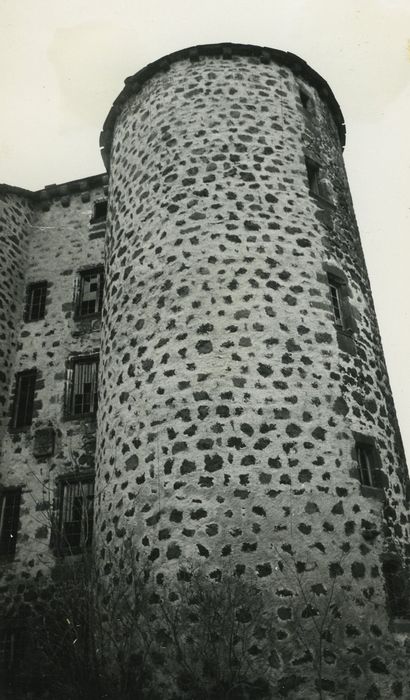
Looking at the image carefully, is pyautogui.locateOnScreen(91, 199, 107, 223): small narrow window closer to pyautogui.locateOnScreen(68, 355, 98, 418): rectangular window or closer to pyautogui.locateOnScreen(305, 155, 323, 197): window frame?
pyautogui.locateOnScreen(68, 355, 98, 418): rectangular window

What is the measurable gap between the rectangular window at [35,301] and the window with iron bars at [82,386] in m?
1.84

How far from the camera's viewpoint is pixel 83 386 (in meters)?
14.9

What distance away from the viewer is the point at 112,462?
11.2m

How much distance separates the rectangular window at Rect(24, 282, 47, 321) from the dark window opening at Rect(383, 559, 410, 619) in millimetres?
9761

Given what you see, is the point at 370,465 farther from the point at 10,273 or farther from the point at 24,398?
the point at 10,273

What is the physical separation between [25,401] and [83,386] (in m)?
1.42

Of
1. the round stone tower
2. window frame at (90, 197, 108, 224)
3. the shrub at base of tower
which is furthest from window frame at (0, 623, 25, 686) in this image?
window frame at (90, 197, 108, 224)

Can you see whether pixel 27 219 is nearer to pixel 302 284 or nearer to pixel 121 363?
pixel 121 363

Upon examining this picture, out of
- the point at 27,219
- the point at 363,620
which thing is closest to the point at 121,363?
the point at 363,620

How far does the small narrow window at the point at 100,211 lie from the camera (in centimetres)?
1734

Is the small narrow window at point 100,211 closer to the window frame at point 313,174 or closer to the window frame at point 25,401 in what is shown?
the window frame at point 25,401

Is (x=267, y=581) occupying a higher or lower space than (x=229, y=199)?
lower

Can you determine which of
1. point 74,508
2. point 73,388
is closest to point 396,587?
point 74,508

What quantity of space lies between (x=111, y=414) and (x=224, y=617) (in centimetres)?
410
